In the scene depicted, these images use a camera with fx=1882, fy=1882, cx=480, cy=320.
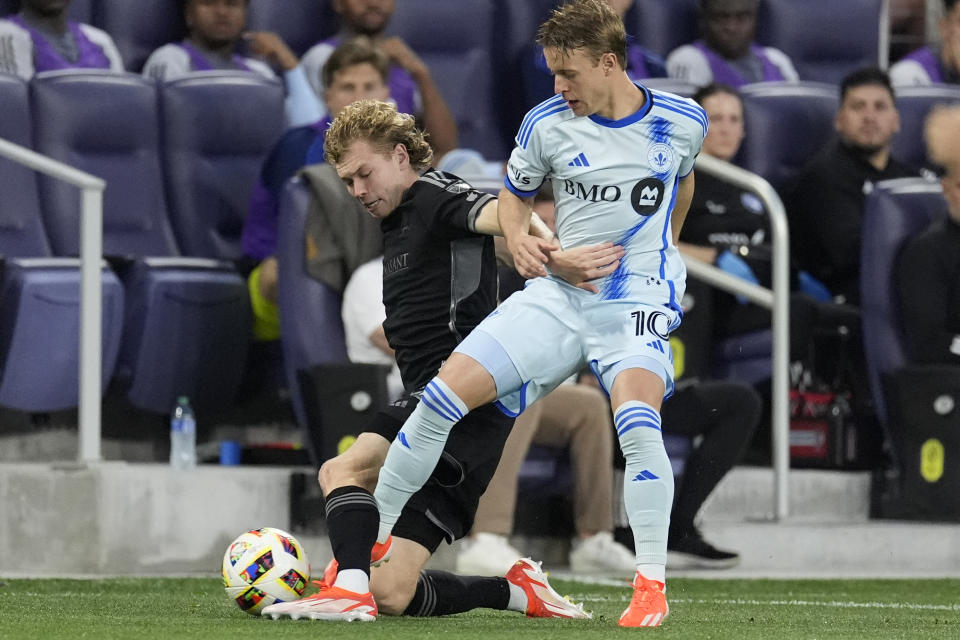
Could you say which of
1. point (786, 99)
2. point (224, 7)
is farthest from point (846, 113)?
point (224, 7)

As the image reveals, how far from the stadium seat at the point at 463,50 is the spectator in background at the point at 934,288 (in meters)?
2.27

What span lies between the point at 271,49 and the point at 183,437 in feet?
7.16

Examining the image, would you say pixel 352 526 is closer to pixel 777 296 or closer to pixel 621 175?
pixel 621 175

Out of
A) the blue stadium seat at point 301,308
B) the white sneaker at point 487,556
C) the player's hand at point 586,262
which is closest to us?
the player's hand at point 586,262

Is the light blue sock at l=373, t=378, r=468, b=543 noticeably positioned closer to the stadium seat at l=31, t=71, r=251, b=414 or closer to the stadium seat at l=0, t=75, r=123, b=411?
the stadium seat at l=0, t=75, r=123, b=411

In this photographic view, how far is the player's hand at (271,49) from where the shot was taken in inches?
344

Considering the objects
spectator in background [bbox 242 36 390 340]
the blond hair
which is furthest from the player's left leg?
the blond hair

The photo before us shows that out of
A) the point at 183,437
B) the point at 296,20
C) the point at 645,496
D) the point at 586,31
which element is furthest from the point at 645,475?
the point at 296,20

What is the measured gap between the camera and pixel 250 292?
25.7 ft

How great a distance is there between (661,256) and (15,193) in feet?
11.0

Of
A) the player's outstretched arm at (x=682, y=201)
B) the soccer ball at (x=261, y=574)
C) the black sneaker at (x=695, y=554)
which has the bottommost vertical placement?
the black sneaker at (x=695, y=554)

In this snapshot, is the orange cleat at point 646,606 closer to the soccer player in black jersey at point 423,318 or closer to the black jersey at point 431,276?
the soccer player in black jersey at point 423,318

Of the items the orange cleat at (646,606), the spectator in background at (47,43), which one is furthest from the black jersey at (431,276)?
the spectator in background at (47,43)

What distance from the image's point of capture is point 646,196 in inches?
194
